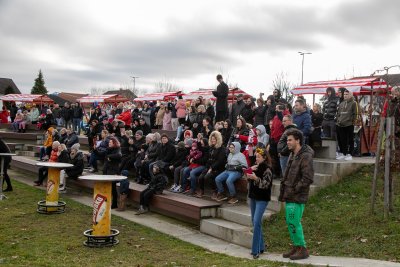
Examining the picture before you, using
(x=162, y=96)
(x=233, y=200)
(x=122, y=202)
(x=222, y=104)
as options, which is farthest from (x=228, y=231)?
(x=162, y=96)

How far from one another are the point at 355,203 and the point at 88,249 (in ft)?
16.8

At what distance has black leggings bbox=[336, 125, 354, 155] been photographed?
35.7 ft

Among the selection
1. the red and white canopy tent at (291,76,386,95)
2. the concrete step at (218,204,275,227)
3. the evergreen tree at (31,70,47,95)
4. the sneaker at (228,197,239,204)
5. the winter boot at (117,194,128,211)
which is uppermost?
the evergreen tree at (31,70,47,95)

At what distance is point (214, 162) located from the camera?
10.2 metres

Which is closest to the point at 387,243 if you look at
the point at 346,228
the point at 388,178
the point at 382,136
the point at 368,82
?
the point at 346,228

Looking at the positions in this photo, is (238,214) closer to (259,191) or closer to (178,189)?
(259,191)

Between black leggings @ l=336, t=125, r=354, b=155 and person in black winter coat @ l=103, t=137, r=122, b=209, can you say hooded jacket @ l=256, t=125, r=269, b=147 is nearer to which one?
black leggings @ l=336, t=125, r=354, b=155

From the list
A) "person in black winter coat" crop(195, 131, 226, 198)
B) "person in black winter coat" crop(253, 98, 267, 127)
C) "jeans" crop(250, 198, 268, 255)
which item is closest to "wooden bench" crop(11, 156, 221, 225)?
"person in black winter coat" crop(195, 131, 226, 198)

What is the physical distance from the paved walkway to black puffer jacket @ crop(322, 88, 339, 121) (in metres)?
4.89

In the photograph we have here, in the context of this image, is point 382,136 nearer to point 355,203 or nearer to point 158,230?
point 355,203

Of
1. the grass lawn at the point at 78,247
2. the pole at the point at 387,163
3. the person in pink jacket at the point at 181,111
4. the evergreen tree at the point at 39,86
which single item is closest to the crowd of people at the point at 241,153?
the grass lawn at the point at 78,247

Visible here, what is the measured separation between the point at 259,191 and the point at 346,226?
6.09 feet

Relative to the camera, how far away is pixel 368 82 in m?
13.0

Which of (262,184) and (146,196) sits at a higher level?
(262,184)
